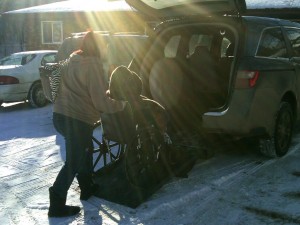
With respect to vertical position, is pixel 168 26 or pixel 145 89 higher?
pixel 168 26

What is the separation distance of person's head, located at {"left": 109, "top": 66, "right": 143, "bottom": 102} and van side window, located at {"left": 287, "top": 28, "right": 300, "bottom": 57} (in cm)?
250

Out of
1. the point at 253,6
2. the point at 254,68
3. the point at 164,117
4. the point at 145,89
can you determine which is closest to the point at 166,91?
the point at 145,89

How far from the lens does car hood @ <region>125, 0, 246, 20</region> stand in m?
4.64

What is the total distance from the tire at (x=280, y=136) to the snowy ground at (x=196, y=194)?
11cm

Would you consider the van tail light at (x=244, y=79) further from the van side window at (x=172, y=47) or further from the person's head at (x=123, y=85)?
the van side window at (x=172, y=47)

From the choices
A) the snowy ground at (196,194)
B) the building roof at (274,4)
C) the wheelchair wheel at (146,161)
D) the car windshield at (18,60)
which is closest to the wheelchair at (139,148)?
the wheelchair wheel at (146,161)

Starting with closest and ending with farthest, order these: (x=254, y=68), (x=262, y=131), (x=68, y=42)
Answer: (x=254, y=68) → (x=262, y=131) → (x=68, y=42)

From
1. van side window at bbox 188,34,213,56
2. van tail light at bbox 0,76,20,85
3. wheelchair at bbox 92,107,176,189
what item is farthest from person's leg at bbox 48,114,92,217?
van tail light at bbox 0,76,20,85

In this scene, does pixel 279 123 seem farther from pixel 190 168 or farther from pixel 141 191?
pixel 141 191

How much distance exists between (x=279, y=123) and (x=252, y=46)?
1112 mm

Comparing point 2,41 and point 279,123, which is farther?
point 2,41

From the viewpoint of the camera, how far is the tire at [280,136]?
5.20 metres

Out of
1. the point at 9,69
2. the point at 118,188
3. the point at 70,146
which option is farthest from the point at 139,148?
the point at 9,69

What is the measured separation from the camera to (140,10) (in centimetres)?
514
